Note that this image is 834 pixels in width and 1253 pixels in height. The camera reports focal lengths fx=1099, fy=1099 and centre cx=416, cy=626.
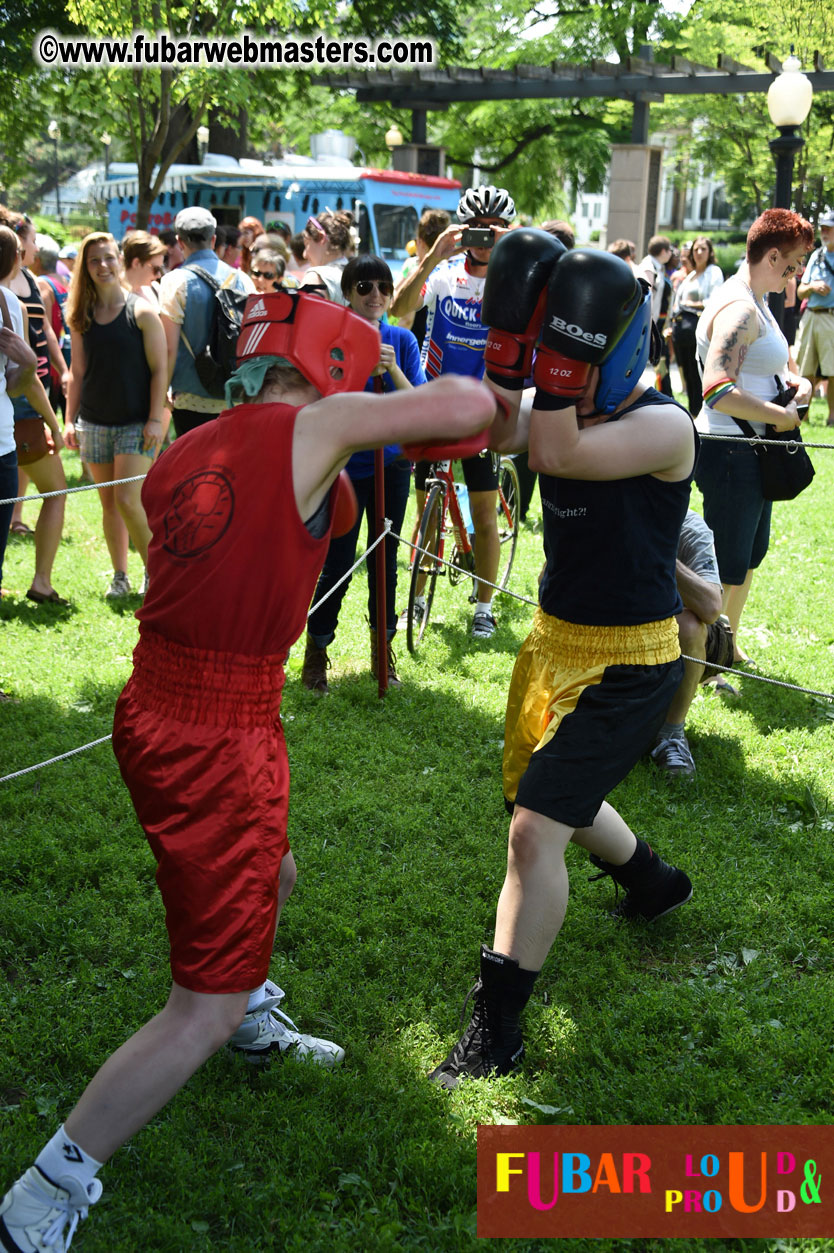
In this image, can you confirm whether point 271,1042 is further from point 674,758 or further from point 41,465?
point 41,465

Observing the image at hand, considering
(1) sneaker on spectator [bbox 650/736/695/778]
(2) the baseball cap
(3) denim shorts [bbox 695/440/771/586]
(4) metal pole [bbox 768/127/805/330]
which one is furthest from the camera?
(4) metal pole [bbox 768/127/805/330]

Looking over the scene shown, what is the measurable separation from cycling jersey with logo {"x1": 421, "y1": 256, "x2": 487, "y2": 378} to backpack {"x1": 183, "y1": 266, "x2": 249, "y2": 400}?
1.11m

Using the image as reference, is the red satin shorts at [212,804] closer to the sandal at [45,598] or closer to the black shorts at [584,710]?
the black shorts at [584,710]

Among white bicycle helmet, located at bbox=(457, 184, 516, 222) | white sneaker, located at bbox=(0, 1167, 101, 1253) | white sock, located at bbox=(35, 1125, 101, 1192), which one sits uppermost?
white bicycle helmet, located at bbox=(457, 184, 516, 222)

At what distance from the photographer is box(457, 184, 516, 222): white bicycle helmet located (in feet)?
18.8

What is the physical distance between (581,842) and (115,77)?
1330 centimetres

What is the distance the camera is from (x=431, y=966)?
11.2 ft

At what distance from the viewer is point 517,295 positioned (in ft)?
8.53

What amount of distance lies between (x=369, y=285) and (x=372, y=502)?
3.62 feet

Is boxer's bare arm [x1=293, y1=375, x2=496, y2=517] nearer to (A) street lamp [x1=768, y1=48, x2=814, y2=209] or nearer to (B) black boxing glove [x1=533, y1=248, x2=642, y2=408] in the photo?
(B) black boxing glove [x1=533, y1=248, x2=642, y2=408]

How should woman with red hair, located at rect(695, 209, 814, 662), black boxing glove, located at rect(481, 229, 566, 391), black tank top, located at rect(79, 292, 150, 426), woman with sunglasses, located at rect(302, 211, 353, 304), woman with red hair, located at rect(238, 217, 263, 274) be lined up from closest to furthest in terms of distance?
black boxing glove, located at rect(481, 229, 566, 391)
woman with red hair, located at rect(695, 209, 814, 662)
black tank top, located at rect(79, 292, 150, 426)
woman with sunglasses, located at rect(302, 211, 353, 304)
woman with red hair, located at rect(238, 217, 263, 274)

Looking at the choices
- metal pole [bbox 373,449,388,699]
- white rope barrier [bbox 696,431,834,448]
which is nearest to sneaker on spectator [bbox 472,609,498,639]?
metal pole [bbox 373,449,388,699]

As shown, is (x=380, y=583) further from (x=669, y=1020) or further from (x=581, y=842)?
(x=669, y=1020)

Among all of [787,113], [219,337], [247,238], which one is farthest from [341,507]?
[787,113]
